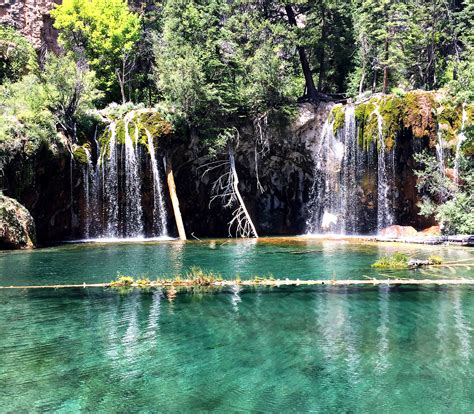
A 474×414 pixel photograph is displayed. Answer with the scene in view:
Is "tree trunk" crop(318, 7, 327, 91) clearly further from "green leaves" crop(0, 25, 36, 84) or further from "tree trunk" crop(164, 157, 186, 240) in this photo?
"green leaves" crop(0, 25, 36, 84)

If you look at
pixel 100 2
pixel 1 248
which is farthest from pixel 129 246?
pixel 100 2

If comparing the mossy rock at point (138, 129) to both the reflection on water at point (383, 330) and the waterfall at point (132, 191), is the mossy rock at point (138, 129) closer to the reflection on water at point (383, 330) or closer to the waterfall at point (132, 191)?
the waterfall at point (132, 191)

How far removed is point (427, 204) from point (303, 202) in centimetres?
895

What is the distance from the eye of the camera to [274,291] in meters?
13.5

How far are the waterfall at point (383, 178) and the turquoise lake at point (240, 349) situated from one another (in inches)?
631

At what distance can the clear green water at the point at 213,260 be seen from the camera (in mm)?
16016

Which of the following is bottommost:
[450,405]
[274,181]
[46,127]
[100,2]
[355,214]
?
[450,405]

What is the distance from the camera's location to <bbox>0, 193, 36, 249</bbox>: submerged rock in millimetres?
23531

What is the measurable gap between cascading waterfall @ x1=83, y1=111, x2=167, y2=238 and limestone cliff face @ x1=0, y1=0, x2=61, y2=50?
20195mm

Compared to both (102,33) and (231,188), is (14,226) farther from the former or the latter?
(102,33)

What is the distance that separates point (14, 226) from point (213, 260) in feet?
33.4

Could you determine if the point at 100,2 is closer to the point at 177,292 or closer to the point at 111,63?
the point at 111,63

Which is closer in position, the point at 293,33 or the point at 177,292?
the point at 177,292

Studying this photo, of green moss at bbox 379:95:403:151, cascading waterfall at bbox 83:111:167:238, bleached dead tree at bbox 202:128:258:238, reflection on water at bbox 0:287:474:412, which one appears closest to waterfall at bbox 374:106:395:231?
green moss at bbox 379:95:403:151
